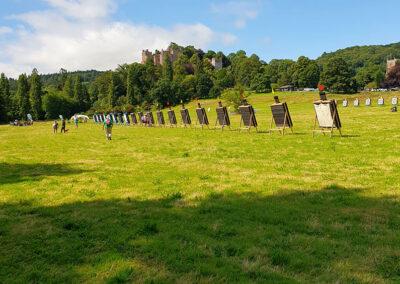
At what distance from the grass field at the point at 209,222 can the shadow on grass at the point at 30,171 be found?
3.1 inches

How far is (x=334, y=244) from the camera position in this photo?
20.1ft

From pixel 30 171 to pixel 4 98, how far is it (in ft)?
411

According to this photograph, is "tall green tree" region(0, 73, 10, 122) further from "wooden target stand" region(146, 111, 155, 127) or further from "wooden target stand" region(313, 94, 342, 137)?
"wooden target stand" region(313, 94, 342, 137)

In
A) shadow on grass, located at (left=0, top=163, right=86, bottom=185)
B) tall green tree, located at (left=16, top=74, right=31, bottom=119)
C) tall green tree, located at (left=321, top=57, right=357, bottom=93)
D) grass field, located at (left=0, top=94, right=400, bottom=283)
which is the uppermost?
tall green tree, located at (left=16, top=74, right=31, bottom=119)

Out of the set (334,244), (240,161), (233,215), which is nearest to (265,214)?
(233,215)

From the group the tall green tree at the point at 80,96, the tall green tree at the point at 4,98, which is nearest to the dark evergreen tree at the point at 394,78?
the tall green tree at the point at 80,96

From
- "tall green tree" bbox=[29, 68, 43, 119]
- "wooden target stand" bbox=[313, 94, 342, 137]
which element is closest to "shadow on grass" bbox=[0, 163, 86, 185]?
"wooden target stand" bbox=[313, 94, 342, 137]

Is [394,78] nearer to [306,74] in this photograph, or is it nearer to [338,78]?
[306,74]

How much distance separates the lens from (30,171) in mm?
14609

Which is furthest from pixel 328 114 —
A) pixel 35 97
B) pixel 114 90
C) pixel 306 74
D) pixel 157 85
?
pixel 114 90

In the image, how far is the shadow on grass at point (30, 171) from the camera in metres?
13.0

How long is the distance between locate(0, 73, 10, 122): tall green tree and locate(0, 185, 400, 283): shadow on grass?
129296 millimetres

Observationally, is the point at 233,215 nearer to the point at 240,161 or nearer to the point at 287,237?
the point at 287,237

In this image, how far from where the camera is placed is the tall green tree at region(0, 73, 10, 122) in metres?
126
